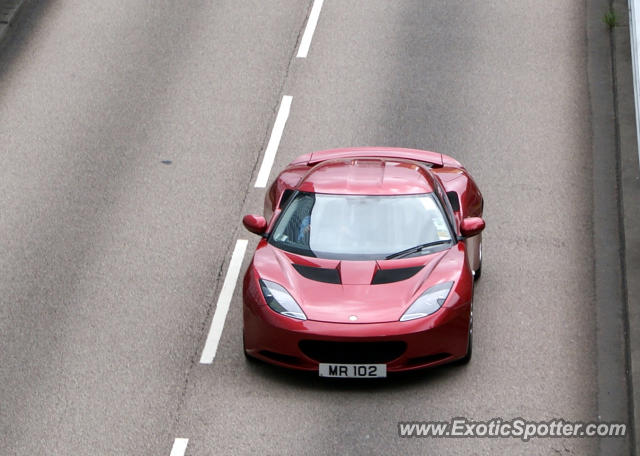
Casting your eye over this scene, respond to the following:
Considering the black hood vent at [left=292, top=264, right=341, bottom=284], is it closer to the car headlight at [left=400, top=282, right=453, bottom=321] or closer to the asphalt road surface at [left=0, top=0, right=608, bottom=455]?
the car headlight at [left=400, top=282, right=453, bottom=321]

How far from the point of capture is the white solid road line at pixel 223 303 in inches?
419

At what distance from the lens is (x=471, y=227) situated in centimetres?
1062

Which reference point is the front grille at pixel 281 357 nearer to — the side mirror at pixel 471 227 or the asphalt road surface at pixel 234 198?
the asphalt road surface at pixel 234 198

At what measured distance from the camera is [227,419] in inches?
377

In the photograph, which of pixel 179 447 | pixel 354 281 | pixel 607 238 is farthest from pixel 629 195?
pixel 179 447

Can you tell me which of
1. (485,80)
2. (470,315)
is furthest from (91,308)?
(485,80)

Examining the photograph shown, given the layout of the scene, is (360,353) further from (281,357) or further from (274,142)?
(274,142)

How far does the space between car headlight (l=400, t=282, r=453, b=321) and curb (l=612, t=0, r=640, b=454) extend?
1772 mm

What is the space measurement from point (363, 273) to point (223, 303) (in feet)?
6.49

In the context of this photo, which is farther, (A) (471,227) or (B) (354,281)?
(A) (471,227)

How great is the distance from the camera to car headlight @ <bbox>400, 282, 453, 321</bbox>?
9.67 meters

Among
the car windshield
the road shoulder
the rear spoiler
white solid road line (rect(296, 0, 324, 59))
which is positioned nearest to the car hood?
the car windshield

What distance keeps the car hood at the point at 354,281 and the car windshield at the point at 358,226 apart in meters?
0.15

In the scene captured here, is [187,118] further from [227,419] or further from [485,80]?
[227,419]
